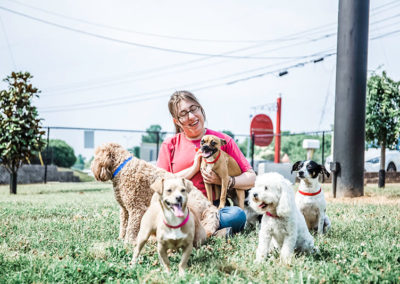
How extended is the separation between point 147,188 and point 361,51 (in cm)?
687

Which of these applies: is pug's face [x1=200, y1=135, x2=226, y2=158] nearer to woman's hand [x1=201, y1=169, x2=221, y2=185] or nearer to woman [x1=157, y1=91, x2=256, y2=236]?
woman [x1=157, y1=91, x2=256, y2=236]

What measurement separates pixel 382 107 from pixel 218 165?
397 inches

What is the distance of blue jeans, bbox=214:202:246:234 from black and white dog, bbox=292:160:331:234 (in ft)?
2.69

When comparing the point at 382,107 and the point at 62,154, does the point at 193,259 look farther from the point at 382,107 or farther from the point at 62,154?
the point at 62,154

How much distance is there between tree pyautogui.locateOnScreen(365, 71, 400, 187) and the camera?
478 inches

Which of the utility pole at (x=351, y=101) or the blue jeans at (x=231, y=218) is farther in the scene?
the utility pole at (x=351, y=101)

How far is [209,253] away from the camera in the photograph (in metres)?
3.11

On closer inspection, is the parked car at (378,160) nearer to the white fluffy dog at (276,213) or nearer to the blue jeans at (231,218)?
the blue jeans at (231,218)

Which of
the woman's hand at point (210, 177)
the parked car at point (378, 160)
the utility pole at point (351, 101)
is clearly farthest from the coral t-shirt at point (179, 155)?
the parked car at point (378, 160)

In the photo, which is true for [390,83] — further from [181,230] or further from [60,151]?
[60,151]

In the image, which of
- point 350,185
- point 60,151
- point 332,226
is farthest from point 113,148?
point 60,151

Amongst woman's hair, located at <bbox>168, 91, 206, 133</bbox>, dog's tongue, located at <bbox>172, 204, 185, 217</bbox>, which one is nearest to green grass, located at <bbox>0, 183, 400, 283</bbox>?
dog's tongue, located at <bbox>172, 204, 185, 217</bbox>

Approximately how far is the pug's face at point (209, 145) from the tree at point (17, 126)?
334 inches

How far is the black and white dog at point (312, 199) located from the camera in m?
4.24
